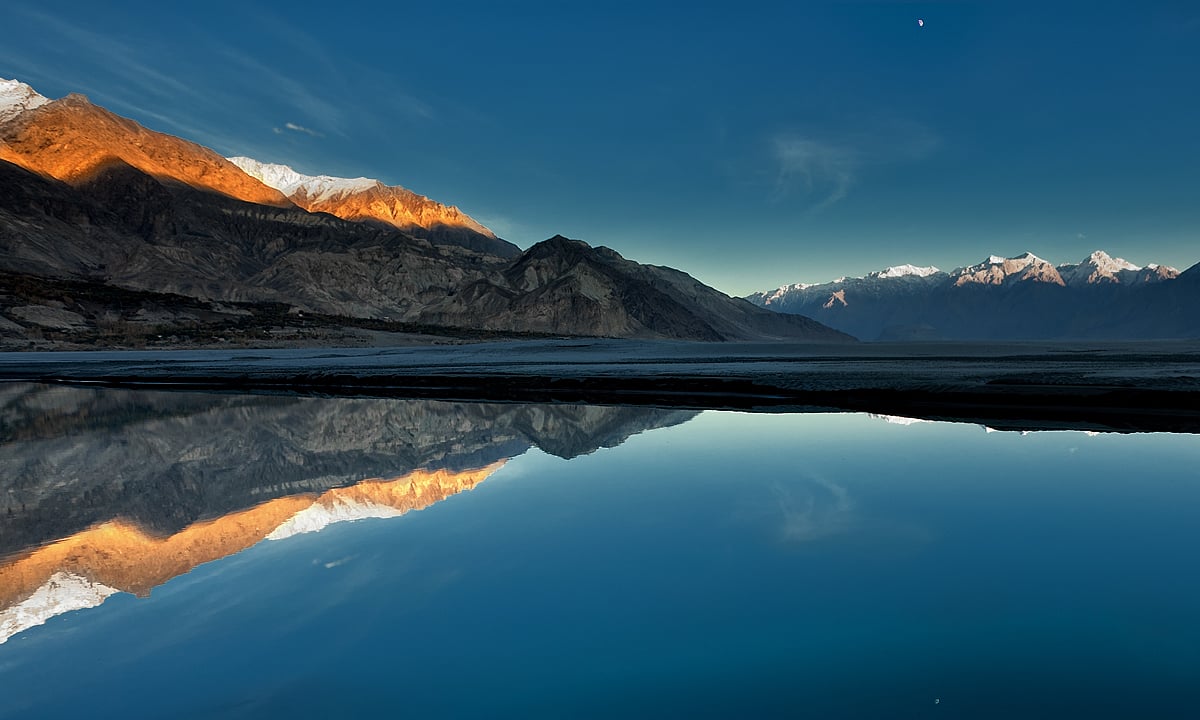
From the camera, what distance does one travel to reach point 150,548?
971 cm

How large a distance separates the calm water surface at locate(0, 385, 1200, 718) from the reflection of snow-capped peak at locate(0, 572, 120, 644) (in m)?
0.05

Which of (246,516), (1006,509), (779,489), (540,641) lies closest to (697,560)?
(540,641)

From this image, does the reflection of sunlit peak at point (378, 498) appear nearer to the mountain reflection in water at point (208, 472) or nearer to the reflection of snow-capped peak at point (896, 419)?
the mountain reflection in water at point (208, 472)

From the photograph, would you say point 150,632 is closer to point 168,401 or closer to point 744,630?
point 744,630

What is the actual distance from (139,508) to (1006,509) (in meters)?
14.9

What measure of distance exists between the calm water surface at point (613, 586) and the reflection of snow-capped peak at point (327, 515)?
0.08m

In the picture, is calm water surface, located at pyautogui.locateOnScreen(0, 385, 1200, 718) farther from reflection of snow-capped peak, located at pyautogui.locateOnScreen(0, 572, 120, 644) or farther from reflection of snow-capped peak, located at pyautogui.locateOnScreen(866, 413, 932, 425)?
reflection of snow-capped peak, located at pyautogui.locateOnScreen(866, 413, 932, 425)

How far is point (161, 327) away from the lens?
385ft

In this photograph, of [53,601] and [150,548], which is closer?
[53,601]

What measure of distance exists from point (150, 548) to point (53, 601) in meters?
1.98

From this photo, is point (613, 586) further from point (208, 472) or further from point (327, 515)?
point (208, 472)

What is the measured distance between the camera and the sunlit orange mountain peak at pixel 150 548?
7826 millimetres

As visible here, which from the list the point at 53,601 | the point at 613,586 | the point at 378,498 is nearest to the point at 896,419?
the point at 378,498

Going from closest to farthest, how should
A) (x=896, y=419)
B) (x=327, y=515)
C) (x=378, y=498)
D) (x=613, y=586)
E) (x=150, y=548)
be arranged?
(x=613, y=586)
(x=150, y=548)
(x=327, y=515)
(x=378, y=498)
(x=896, y=419)
